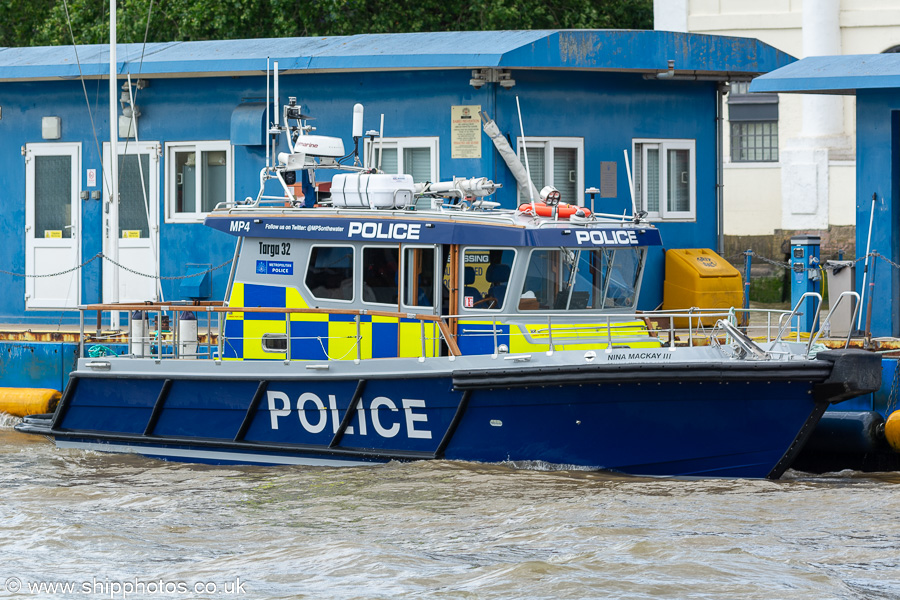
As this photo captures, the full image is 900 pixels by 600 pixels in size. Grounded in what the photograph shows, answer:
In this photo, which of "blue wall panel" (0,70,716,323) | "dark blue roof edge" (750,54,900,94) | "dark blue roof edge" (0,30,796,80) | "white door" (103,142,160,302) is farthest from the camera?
"white door" (103,142,160,302)

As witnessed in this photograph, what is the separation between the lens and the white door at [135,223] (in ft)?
48.3

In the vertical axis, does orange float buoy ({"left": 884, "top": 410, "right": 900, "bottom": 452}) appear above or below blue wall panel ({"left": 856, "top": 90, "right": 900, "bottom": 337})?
below

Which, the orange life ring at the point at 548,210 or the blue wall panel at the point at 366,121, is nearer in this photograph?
the orange life ring at the point at 548,210

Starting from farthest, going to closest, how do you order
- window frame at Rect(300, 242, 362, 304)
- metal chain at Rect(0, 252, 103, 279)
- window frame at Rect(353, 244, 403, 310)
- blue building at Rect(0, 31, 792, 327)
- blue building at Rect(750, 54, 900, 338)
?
metal chain at Rect(0, 252, 103, 279) → blue building at Rect(0, 31, 792, 327) → blue building at Rect(750, 54, 900, 338) → window frame at Rect(300, 242, 362, 304) → window frame at Rect(353, 244, 403, 310)

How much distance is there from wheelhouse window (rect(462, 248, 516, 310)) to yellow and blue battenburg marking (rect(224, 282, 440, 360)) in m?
0.40

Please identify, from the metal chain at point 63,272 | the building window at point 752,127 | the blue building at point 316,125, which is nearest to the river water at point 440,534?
the metal chain at point 63,272

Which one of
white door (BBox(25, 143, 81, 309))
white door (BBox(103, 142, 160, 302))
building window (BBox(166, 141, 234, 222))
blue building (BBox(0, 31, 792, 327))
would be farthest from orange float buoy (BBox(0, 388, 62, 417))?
building window (BBox(166, 141, 234, 222))

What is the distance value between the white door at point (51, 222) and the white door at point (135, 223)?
42 cm

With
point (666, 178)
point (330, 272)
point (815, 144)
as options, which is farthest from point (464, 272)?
point (815, 144)

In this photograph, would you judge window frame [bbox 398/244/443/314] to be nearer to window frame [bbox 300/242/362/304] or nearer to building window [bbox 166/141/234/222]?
window frame [bbox 300/242/362/304]

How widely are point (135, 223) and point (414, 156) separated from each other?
3291mm

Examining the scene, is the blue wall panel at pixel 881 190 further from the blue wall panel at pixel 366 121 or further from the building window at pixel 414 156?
the building window at pixel 414 156

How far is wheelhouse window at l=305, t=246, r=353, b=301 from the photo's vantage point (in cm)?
1083

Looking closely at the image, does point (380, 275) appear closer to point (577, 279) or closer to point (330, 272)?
point (330, 272)
